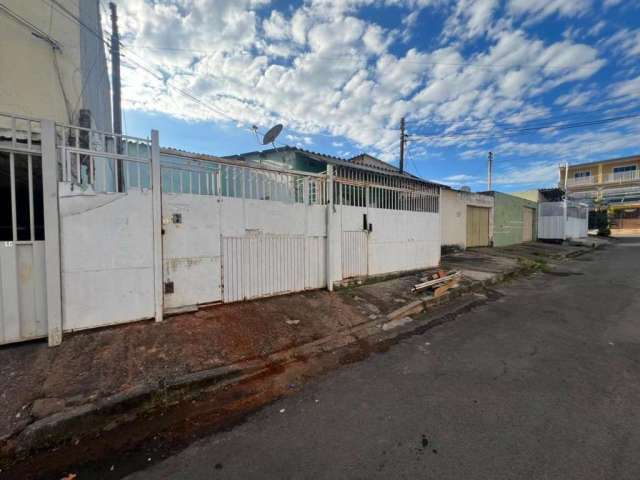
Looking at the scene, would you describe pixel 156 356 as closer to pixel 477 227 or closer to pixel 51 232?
pixel 51 232

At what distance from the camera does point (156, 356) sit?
3.21m

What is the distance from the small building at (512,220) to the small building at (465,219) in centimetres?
76

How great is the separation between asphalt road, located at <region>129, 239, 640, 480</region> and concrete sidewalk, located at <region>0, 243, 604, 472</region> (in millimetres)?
824

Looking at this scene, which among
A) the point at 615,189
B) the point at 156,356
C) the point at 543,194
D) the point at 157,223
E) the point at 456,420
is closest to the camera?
the point at 456,420

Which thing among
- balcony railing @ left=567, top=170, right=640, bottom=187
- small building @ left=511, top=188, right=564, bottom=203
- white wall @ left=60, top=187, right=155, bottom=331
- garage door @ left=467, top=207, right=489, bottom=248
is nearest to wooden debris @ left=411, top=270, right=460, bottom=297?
white wall @ left=60, top=187, right=155, bottom=331

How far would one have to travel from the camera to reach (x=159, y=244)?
388 centimetres

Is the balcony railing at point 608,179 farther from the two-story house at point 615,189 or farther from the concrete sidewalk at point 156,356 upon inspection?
the concrete sidewalk at point 156,356

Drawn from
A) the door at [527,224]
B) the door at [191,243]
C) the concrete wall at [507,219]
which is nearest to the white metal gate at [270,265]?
the door at [191,243]

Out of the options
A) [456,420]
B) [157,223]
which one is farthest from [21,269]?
[456,420]

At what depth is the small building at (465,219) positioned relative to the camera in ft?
41.8

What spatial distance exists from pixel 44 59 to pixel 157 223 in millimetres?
3336

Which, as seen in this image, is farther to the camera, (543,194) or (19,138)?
(543,194)

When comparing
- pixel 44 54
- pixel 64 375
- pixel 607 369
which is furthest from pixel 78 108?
pixel 607 369

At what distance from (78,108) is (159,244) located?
131 inches
